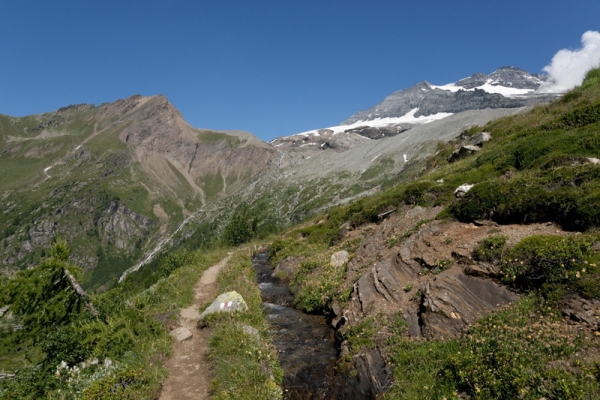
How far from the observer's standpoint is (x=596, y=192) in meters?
12.0

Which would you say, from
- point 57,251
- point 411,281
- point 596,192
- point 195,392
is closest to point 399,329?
point 411,281

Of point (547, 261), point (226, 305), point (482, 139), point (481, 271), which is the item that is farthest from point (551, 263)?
point (482, 139)

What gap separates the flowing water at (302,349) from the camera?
1236cm

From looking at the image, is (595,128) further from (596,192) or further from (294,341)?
(294,341)

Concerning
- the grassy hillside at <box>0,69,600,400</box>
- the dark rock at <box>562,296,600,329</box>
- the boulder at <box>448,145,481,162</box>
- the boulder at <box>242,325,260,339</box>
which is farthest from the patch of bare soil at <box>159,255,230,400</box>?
the boulder at <box>448,145,481,162</box>

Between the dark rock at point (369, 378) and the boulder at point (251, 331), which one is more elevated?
the boulder at point (251, 331)

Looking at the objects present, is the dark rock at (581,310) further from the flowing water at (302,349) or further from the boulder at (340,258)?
the boulder at (340,258)

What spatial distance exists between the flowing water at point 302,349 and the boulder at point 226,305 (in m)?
2.31

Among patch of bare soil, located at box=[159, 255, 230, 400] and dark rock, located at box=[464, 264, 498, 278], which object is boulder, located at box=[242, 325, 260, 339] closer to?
patch of bare soil, located at box=[159, 255, 230, 400]

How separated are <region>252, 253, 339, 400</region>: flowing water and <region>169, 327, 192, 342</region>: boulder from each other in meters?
4.24

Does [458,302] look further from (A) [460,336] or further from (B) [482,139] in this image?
(B) [482,139]

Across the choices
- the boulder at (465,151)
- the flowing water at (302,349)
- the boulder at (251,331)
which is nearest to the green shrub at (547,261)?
the flowing water at (302,349)

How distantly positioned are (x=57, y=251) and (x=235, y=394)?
9.25 m

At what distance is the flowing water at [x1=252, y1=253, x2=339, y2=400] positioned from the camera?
12359 millimetres
